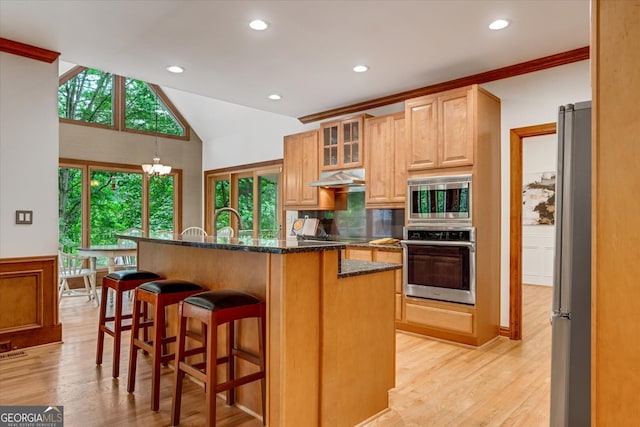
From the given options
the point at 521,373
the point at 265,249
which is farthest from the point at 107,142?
the point at 521,373

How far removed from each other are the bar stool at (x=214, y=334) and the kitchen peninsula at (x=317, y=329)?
123 millimetres

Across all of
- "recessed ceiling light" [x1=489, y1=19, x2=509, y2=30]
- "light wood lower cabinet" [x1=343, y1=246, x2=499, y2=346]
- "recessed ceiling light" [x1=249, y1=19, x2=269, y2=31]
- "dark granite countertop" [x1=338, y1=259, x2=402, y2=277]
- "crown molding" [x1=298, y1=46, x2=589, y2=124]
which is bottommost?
"light wood lower cabinet" [x1=343, y1=246, x2=499, y2=346]

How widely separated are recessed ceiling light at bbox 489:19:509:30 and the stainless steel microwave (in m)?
1.24

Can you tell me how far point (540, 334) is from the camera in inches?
162

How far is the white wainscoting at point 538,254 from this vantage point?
23.0ft

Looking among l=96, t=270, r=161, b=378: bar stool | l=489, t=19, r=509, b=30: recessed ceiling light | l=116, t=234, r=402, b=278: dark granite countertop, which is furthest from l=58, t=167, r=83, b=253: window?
l=489, t=19, r=509, b=30: recessed ceiling light

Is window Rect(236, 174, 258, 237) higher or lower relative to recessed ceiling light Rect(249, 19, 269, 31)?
lower

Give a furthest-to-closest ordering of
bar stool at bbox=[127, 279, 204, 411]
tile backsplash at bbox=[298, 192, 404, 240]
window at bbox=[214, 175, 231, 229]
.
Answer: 1. window at bbox=[214, 175, 231, 229]
2. tile backsplash at bbox=[298, 192, 404, 240]
3. bar stool at bbox=[127, 279, 204, 411]

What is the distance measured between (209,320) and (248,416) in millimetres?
724

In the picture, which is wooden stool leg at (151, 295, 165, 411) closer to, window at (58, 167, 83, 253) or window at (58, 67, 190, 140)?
window at (58, 167, 83, 253)

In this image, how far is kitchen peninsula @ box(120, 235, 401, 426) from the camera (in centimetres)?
197

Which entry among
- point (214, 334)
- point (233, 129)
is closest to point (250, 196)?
point (233, 129)

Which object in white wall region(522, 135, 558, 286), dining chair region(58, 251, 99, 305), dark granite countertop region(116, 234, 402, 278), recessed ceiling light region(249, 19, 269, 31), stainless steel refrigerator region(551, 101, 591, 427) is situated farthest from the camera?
white wall region(522, 135, 558, 286)

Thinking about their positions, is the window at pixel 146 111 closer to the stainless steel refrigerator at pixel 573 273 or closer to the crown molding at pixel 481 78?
the crown molding at pixel 481 78
